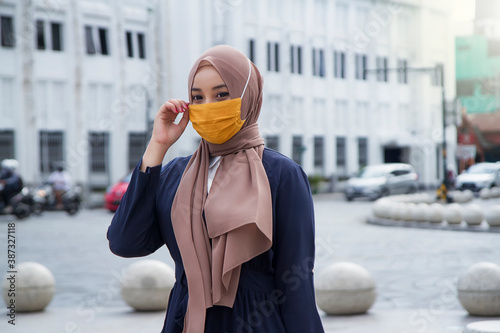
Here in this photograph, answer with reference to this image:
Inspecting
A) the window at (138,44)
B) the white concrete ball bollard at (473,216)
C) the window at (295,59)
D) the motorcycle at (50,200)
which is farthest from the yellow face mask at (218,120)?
the window at (295,59)

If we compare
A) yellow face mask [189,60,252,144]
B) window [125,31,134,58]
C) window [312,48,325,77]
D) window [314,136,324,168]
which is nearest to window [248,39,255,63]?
window [312,48,325,77]

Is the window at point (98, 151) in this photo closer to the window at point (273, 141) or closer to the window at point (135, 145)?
the window at point (135, 145)

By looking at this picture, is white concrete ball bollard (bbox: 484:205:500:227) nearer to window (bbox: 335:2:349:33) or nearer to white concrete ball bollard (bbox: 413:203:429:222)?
white concrete ball bollard (bbox: 413:203:429:222)

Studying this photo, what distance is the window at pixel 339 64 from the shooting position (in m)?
42.2

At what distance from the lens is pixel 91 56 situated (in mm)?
29922

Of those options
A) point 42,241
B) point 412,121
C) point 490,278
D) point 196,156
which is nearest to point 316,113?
point 412,121

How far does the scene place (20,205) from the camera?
19.8 m

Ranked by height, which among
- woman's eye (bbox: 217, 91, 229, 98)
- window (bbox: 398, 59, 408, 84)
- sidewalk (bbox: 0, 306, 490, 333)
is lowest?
sidewalk (bbox: 0, 306, 490, 333)

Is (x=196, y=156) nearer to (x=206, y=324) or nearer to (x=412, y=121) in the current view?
(x=206, y=324)

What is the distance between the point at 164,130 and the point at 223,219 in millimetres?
484

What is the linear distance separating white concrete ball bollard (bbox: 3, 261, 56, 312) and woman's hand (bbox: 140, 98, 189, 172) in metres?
4.95

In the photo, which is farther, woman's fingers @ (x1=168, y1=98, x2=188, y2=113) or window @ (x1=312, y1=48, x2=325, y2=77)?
window @ (x1=312, y1=48, x2=325, y2=77)

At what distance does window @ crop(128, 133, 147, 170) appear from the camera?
3181 centimetres

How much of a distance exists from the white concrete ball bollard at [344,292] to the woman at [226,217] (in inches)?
175
